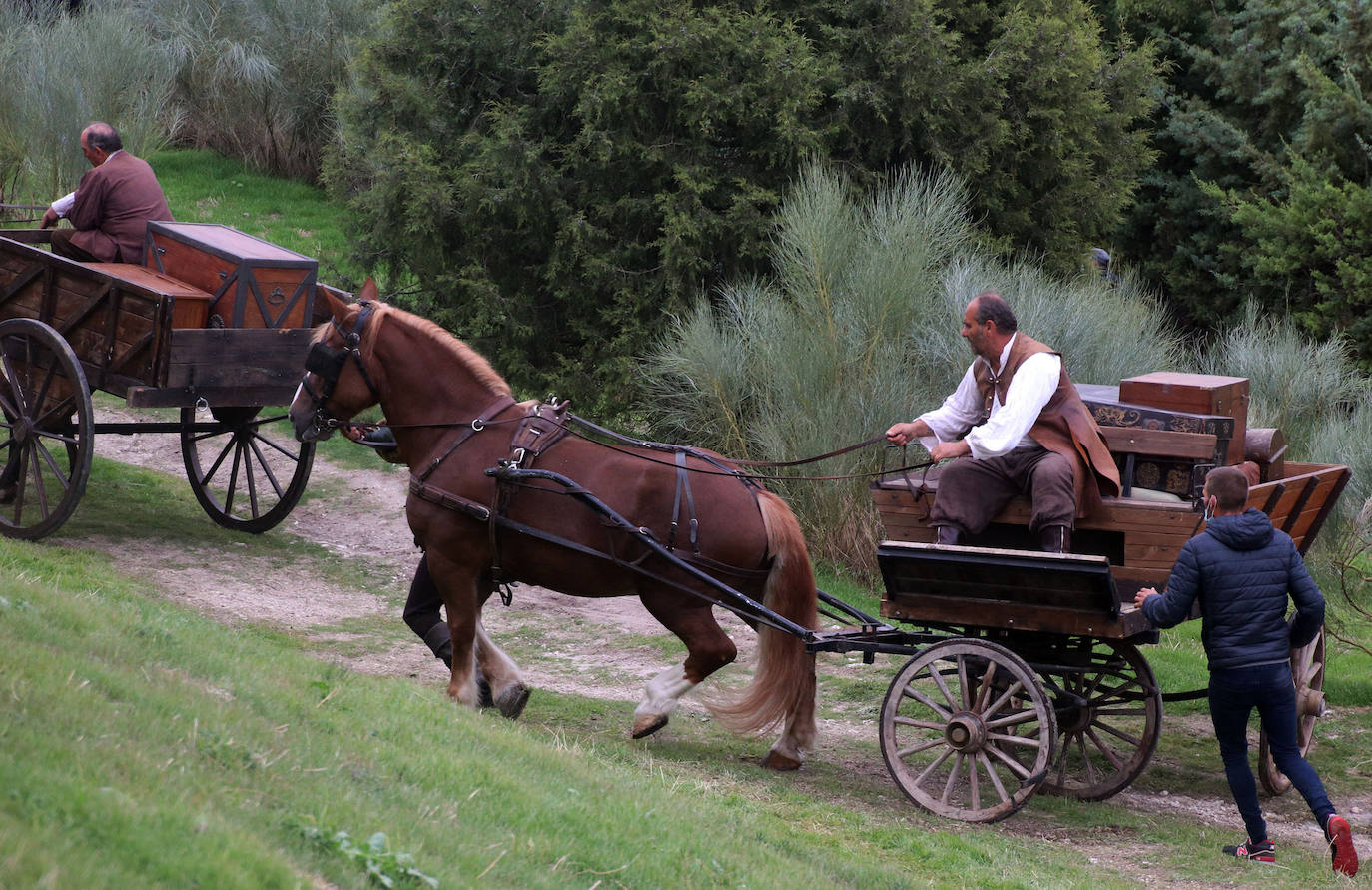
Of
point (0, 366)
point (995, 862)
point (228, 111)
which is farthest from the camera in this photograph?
point (228, 111)

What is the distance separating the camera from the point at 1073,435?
245 inches

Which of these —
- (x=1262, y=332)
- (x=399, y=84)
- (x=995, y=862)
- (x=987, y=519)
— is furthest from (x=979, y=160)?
(x=995, y=862)

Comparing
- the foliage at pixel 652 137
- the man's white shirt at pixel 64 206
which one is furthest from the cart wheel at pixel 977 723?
the foliage at pixel 652 137

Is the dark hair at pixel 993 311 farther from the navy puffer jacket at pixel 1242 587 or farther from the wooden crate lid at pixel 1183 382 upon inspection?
the navy puffer jacket at pixel 1242 587

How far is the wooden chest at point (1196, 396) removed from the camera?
6.64 m

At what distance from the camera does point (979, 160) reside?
50.0ft

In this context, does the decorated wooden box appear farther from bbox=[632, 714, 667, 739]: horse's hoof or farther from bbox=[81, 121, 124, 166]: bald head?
bbox=[81, 121, 124, 166]: bald head

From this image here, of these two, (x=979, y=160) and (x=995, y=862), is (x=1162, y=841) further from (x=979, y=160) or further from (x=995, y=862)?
(x=979, y=160)

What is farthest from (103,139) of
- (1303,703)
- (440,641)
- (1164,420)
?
(1303,703)

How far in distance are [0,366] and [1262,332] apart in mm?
12154

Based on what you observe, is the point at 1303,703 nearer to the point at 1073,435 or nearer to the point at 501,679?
the point at 1073,435

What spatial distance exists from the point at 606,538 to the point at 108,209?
5293 millimetres

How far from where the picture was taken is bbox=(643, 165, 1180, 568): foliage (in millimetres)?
11125

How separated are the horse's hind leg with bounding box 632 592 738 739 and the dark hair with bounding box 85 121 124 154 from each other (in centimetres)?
592
